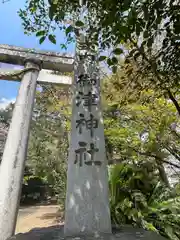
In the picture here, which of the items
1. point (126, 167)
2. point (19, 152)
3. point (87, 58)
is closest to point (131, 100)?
point (87, 58)

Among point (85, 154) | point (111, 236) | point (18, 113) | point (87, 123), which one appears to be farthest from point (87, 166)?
point (18, 113)

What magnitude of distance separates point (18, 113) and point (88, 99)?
1.21m

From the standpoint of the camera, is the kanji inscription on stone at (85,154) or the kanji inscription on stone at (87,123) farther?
the kanji inscription on stone at (87,123)

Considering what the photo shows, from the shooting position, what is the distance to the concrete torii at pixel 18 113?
287 centimetres

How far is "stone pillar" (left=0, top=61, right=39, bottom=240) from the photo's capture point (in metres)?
2.81

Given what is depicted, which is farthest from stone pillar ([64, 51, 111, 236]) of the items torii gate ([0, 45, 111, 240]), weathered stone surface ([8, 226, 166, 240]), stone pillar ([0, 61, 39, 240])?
stone pillar ([0, 61, 39, 240])

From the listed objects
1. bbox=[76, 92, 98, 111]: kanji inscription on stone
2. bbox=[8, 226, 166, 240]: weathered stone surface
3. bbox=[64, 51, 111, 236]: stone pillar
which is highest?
bbox=[76, 92, 98, 111]: kanji inscription on stone

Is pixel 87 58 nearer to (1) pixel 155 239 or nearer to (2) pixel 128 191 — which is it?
(1) pixel 155 239

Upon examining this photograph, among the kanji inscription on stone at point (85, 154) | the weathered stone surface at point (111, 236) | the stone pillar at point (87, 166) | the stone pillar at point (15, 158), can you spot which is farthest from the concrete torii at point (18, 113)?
the kanji inscription on stone at point (85, 154)

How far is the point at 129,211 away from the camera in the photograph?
4.51 metres

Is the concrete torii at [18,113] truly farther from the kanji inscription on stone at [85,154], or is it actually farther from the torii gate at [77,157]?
the kanji inscription on stone at [85,154]

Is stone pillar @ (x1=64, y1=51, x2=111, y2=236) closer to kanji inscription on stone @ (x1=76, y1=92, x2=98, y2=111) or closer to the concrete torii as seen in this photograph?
kanji inscription on stone @ (x1=76, y1=92, x2=98, y2=111)

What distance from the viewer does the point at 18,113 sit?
3.59 metres

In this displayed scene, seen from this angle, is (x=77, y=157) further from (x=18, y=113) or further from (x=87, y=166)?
(x=18, y=113)
